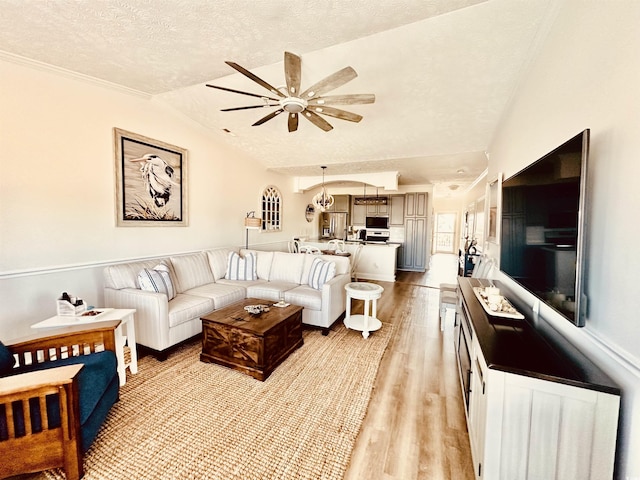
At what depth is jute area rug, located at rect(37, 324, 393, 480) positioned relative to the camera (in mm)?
1488

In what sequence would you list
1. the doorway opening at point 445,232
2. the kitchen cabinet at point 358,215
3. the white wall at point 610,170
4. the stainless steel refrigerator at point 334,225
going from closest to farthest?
the white wall at point 610,170, the kitchen cabinet at point 358,215, the stainless steel refrigerator at point 334,225, the doorway opening at point 445,232

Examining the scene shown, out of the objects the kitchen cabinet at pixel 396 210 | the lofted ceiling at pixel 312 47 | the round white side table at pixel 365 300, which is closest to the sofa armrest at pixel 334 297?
the round white side table at pixel 365 300

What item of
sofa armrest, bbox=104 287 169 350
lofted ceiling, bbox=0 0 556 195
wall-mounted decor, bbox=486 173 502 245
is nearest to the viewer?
lofted ceiling, bbox=0 0 556 195

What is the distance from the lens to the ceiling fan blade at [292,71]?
1.78 metres

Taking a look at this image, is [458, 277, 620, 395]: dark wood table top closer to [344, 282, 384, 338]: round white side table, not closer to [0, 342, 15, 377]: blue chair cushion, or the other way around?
[344, 282, 384, 338]: round white side table

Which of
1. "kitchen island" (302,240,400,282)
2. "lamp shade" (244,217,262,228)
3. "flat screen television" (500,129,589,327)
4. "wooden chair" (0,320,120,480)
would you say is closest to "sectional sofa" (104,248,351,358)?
"lamp shade" (244,217,262,228)

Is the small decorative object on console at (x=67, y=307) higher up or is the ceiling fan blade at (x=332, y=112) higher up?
the ceiling fan blade at (x=332, y=112)

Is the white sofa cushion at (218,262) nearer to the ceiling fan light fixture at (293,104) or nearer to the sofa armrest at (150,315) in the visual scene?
the sofa armrest at (150,315)

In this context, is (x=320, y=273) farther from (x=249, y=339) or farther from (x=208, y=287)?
(x=208, y=287)

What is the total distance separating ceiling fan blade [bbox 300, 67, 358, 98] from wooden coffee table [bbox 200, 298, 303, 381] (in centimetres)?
207

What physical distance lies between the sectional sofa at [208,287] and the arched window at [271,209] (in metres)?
1.71

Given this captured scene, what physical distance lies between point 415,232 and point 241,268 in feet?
18.4

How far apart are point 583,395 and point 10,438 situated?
251 cm

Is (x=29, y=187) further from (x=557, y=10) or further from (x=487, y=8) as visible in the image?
(x=557, y=10)
